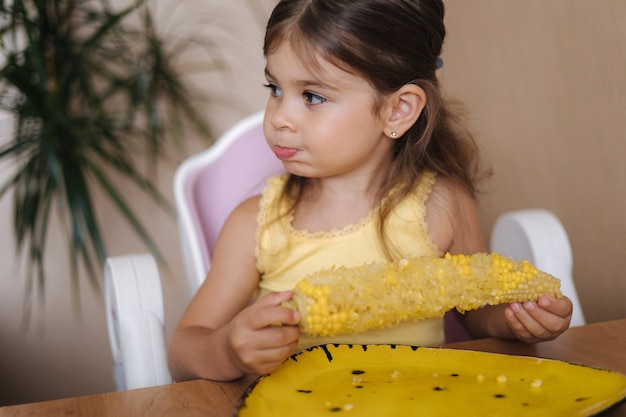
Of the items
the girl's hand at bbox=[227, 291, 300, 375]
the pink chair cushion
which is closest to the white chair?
the pink chair cushion

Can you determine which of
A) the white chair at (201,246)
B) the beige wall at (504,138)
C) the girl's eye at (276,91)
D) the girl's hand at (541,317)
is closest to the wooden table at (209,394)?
the girl's hand at (541,317)

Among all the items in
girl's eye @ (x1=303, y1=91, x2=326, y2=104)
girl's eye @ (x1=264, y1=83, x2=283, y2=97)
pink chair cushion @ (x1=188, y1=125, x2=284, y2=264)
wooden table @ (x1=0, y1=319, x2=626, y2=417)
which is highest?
girl's eye @ (x1=264, y1=83, x2=283, y2=97)

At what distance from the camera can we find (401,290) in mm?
857

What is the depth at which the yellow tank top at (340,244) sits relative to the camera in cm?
124

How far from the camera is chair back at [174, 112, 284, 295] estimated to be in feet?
4.99

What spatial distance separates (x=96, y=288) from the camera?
2244 millimetres

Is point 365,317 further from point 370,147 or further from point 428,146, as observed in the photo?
point 428,146

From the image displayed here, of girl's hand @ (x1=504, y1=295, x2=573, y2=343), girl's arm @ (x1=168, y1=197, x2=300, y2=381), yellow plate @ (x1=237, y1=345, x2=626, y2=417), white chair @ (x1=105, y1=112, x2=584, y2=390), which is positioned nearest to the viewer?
yellow plate @ (x1=237, y1=345, x2=626, y2=417)

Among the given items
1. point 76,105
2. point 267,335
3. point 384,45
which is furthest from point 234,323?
point 76,105

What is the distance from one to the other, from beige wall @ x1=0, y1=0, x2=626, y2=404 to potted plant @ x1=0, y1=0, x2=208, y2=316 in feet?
0.49

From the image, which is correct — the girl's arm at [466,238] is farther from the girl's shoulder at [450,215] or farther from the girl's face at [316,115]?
the girl's face at [316,115]

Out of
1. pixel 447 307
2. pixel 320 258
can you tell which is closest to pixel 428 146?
pixel 320 258

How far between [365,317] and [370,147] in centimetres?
42

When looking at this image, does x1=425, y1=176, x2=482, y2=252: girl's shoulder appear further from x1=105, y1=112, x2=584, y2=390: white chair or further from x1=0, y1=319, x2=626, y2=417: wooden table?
x1=0, y1=319, x2=626, y2=417: wooden table
